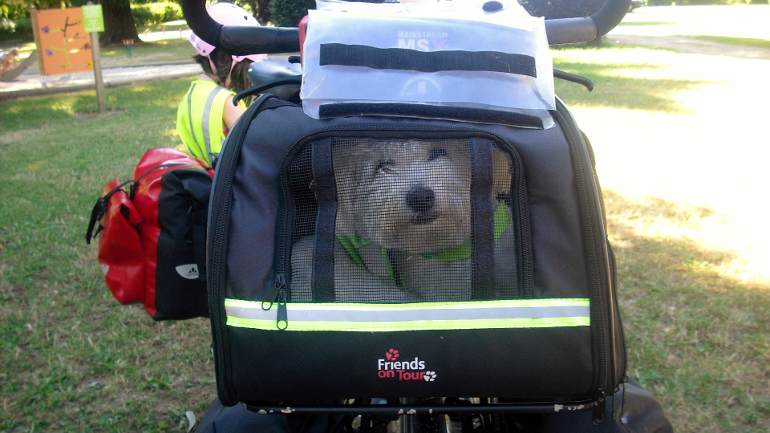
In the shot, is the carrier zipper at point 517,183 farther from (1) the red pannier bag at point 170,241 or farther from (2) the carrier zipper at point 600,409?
(1) the red pannier bag at point 170,241

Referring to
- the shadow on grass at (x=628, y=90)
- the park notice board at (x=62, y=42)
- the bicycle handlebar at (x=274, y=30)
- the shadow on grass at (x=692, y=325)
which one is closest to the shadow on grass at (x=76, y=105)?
the park notice board at (x=62, y=42)

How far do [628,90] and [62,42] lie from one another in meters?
10.9

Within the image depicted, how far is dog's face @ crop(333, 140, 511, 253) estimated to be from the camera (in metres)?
1.33

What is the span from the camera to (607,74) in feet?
42.7

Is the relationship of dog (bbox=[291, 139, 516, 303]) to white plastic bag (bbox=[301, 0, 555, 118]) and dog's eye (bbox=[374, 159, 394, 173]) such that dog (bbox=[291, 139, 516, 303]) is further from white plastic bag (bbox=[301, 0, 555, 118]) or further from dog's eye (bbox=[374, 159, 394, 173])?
white plastic bag (bbox=[301, 0, 555, 118])

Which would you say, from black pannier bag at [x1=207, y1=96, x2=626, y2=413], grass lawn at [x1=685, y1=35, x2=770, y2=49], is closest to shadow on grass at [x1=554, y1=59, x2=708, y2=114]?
grass lawn at [x1=685, y1=35, x2=770, y2=49]

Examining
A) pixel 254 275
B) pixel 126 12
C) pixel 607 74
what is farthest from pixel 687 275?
pixel 126 12

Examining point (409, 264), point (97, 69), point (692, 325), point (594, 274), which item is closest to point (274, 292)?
point (409, 264)

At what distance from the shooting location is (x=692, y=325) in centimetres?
336

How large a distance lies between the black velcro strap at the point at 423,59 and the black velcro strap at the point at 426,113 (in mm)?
96

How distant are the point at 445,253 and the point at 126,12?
31025 millimetres

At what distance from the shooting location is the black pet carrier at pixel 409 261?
129 centimetres

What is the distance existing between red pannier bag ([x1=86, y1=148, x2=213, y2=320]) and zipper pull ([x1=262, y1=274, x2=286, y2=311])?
465 mm

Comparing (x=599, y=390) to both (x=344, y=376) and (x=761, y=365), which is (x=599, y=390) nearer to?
(x=344, y=376)
